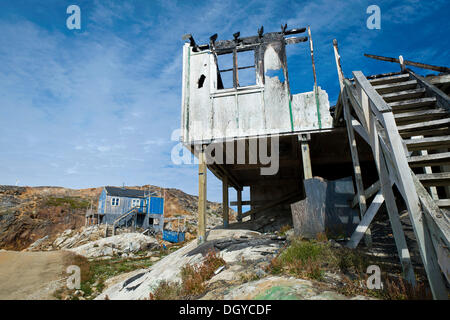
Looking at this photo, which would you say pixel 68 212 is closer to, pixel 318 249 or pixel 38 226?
pixel 38 226

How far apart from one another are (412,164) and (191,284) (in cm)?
470

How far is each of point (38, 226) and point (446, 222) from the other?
157ft

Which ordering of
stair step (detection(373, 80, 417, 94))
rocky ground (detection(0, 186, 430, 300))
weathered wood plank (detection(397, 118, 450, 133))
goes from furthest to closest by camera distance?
stair step (detection(373, 80, 417, 94)) → weathered wood plank (detection(397, 118, 450, 133)) → rocky ground (detection(0, 186, 430, 300))

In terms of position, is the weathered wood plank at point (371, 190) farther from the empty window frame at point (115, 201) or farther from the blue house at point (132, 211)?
the empty window frame at point (115, 201)

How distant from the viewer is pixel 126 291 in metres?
7.55

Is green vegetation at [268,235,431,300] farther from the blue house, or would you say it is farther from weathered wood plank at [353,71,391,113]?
the blue house

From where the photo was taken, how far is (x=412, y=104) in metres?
5.66

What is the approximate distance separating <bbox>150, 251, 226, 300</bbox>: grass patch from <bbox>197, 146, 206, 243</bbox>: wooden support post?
3010 millimetres

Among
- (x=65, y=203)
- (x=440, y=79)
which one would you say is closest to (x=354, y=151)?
(x=440, y=79)

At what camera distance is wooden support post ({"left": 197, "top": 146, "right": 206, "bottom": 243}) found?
379 inches

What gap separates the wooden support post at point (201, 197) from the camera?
9.62 metres

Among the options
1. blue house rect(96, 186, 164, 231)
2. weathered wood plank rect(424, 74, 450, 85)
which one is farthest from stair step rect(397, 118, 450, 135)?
blue house rect(96, 186, 164, 231)
